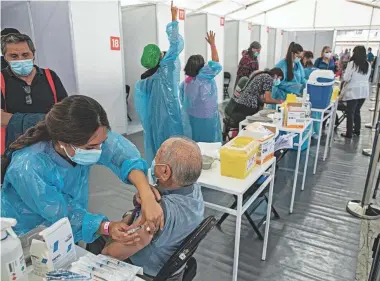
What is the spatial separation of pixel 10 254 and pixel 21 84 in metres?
1.31

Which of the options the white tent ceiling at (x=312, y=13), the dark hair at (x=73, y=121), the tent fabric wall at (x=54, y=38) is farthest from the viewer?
the white tent ceiling at (x=312, y=13)

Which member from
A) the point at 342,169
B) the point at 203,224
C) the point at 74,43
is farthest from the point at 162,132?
the point at 342,169

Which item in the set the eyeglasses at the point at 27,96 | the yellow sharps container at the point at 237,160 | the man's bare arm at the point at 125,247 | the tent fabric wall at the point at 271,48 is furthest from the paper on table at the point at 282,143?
the tent fabric wall at the point at 271,48

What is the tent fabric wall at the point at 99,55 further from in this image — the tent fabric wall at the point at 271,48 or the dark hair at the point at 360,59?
the tent fabric wall at the point at 271,48

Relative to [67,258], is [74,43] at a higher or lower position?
higher

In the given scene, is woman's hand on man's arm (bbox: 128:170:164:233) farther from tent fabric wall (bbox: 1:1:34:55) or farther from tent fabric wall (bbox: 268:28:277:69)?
tent fabric wall (bbox: 268:28:277:69)

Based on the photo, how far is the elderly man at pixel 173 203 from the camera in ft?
3.32

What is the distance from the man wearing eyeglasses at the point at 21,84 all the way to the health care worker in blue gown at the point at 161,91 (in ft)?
3.37

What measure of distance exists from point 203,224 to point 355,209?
6.55ft

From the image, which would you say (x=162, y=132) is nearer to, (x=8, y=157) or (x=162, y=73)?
(x=162, y=73)

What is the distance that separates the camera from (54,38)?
3.84 m

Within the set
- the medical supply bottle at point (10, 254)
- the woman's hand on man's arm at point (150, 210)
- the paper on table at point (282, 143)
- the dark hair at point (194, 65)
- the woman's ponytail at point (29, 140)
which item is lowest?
the paper on table at point (282, 143)

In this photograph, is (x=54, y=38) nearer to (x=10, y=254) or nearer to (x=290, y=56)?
(x=290, y=56)

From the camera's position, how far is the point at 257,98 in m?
3.17
